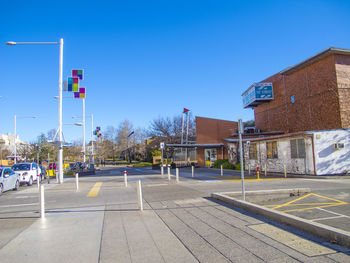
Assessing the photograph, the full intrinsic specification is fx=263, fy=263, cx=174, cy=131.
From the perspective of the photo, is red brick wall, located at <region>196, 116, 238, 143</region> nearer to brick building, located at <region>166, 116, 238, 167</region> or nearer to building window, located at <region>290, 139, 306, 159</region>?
brick building, located at <region>166, 116, 238, 167</region>

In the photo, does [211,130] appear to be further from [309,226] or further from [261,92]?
[309,226]

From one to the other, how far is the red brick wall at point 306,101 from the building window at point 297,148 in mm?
5251

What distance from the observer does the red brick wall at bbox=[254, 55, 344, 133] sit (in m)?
23.3

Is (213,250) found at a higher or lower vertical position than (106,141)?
lower

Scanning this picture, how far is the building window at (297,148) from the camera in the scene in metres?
19.7

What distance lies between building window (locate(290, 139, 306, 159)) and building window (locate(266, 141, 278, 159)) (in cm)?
201

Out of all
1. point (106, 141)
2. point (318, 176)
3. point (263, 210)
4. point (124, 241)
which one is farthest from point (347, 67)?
point (106, 141)

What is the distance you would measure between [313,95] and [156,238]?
2514 centimetres

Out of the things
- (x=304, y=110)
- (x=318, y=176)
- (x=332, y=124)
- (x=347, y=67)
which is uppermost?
(x=347, y=67)

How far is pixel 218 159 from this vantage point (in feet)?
113

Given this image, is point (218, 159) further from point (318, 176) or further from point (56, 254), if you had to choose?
point (56, 254)

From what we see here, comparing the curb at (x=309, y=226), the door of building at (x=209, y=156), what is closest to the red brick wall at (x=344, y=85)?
the door of building at (x=209, y=156)

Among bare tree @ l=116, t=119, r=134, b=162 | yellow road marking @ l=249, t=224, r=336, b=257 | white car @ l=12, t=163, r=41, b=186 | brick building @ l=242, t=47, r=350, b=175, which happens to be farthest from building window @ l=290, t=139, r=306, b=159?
bare tree @ l=116, t=119, r=134, b=162

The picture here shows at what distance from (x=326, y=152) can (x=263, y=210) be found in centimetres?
1451
